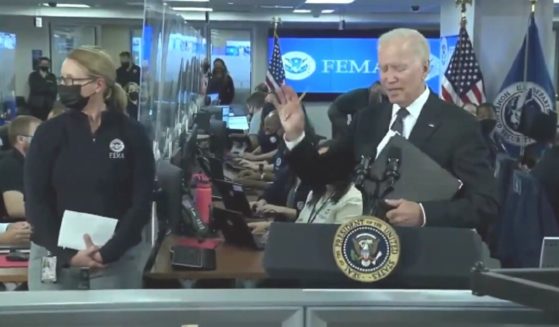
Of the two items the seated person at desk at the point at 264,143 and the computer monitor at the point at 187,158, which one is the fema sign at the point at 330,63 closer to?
the seated person at desk at the point at 264,143

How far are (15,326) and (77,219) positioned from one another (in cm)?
208

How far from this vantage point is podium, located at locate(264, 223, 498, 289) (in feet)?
4.17

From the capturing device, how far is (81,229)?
3068 mm

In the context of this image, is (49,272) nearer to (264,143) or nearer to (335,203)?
(335,203)

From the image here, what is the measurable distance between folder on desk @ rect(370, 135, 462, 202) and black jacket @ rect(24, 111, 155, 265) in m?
1.58

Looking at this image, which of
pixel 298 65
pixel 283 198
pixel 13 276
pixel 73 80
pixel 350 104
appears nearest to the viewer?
pixel 73 80

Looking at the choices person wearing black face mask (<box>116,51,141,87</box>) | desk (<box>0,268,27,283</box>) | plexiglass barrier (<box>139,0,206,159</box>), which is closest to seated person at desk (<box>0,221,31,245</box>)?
desk (<box>0,268,27,283</box>)

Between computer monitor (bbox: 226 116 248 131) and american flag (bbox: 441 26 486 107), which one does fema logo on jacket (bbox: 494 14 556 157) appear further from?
computer monitor (bbox: 226 116 248 131)

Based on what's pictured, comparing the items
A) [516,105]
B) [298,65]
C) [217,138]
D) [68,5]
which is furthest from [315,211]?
[68,5]

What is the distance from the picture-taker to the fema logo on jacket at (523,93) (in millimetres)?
8312

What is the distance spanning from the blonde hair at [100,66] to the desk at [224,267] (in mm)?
706

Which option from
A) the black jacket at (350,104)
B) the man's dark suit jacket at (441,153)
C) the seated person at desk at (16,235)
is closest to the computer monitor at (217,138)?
the black jacket at (350,104)

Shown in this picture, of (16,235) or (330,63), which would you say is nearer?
(16,235)

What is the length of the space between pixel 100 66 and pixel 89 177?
1.52ft
